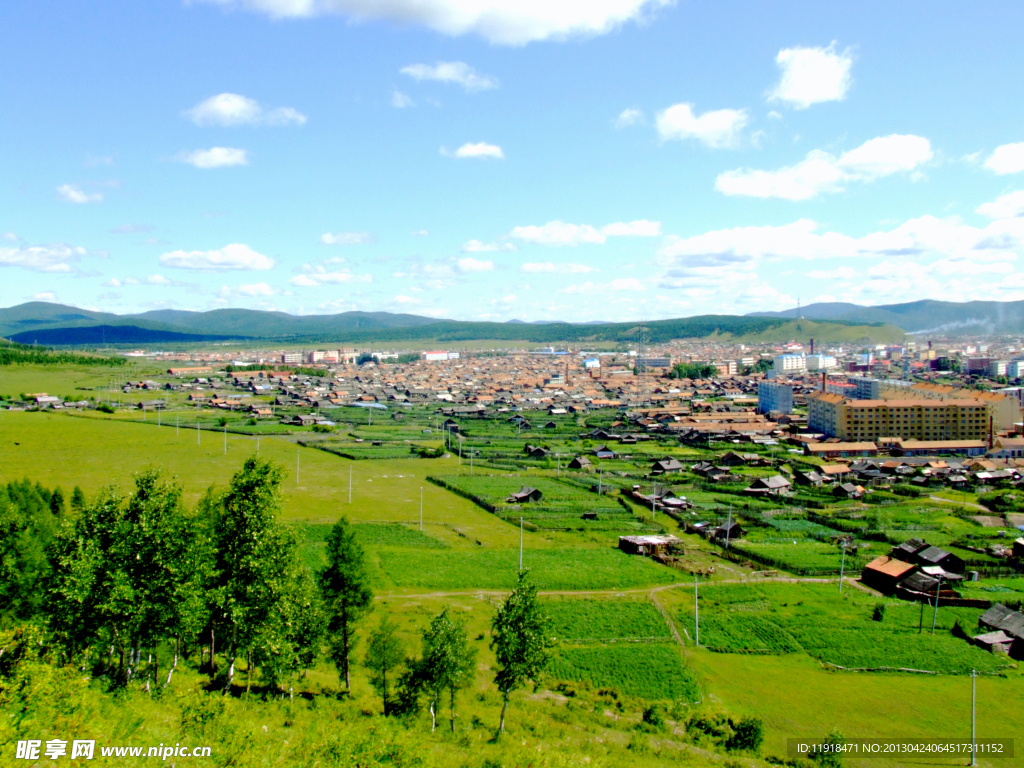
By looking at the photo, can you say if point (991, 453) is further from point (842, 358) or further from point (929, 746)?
point (842, 358)

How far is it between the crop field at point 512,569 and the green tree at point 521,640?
628 cm

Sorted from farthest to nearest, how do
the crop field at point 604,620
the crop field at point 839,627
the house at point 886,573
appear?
1. the house at point 886,573
2. the crop field at point 604,620
3. the crop field at point 839,627

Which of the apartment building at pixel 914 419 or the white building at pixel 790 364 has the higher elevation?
the white building at pixel 790 364

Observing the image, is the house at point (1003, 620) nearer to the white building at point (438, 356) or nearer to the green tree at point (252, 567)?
the green tree at point (252, 567)

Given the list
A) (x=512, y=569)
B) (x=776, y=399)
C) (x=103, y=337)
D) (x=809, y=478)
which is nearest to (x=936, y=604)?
(x=512, y=569)

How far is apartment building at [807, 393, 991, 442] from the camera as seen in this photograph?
38812 millimetres

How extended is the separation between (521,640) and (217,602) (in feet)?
13.8

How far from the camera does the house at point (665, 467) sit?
104ft

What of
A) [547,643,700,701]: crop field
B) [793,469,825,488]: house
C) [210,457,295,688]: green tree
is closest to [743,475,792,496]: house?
[793,469,825,488]: house

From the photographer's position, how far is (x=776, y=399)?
174 feet

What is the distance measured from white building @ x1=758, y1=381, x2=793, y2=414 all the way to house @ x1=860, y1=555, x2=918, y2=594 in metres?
36.4

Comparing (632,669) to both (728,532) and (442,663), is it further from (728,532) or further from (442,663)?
(728,532)

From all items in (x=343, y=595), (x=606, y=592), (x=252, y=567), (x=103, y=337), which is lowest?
(x=606, y=592)

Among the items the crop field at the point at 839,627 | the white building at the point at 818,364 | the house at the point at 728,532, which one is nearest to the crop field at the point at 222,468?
the house at the point at 728,532
